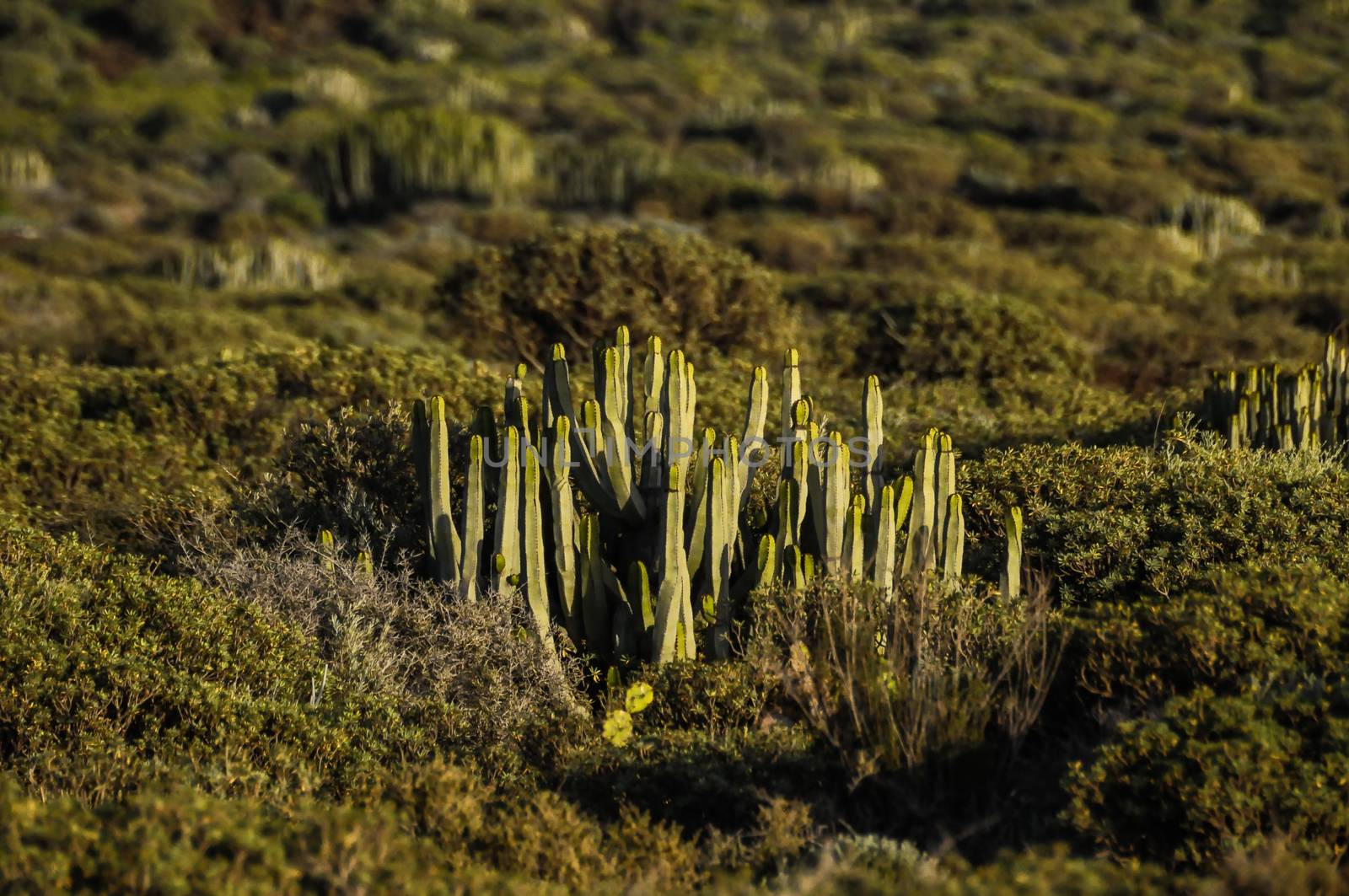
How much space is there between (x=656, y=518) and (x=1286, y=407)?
4.57 metres

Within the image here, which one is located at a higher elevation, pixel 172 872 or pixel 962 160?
pixel 172 872

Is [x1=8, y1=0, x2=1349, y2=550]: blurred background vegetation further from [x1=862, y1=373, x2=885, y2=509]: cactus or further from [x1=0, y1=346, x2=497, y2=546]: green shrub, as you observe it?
[x1=862, y1=373, x2=885, y2=509]: cactus

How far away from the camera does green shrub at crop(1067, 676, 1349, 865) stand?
4672 mm

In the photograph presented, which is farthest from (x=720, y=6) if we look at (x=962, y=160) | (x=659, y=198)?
(x=659, y=198)

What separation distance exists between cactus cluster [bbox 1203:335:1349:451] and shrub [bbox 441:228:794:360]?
4.69 m

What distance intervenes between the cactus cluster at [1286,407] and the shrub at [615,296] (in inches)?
185

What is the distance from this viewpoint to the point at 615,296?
13008 mm

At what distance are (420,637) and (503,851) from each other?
194 cm

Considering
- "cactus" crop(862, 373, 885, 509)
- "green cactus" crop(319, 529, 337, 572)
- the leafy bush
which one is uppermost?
"cactus" crop(862, 373, 885, 509)

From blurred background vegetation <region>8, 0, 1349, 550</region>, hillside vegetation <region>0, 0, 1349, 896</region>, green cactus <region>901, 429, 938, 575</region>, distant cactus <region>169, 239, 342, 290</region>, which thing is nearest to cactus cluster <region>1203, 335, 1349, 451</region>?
hillside vegetation <region>0, 0, 1349, 896</region>

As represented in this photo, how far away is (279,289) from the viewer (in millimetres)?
22406

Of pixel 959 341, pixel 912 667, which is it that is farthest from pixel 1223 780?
pixel 959 341

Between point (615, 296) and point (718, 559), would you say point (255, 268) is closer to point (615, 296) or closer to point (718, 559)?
point (615, 296)

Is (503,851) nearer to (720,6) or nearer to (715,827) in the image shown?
(715,827)
